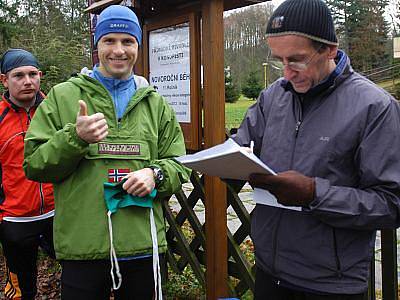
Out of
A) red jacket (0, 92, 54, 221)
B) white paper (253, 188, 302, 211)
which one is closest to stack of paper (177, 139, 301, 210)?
white paper (253, 188, 302, 211)

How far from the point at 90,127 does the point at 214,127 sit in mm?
1272

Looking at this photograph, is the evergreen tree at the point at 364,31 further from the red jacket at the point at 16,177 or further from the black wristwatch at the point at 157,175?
the black wristwatch at the point at 157,175

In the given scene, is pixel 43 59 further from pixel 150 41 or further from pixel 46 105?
pixel 46 105

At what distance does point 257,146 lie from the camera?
86.4 inches

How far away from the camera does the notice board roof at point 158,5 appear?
3.25 m

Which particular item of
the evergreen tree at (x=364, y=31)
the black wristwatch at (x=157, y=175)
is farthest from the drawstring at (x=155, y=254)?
the evergreen tree at (x=364, y=31)

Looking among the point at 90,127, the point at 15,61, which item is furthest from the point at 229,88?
the point at 90,127

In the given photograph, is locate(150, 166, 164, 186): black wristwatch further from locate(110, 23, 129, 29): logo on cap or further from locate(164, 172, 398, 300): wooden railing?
locate(110, 23, 129, 29): logo on cap

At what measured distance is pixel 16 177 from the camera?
3.35 metres

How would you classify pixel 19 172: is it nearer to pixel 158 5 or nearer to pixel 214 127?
pixel 214 127

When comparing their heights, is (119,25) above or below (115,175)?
above

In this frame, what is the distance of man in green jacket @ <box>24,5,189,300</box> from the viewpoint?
2191mm

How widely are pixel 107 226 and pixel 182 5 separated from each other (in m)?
1.80

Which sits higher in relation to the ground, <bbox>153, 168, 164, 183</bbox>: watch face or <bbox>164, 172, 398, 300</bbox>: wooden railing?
<bbox>153, 168, 164, 183</bbox>: watch face
